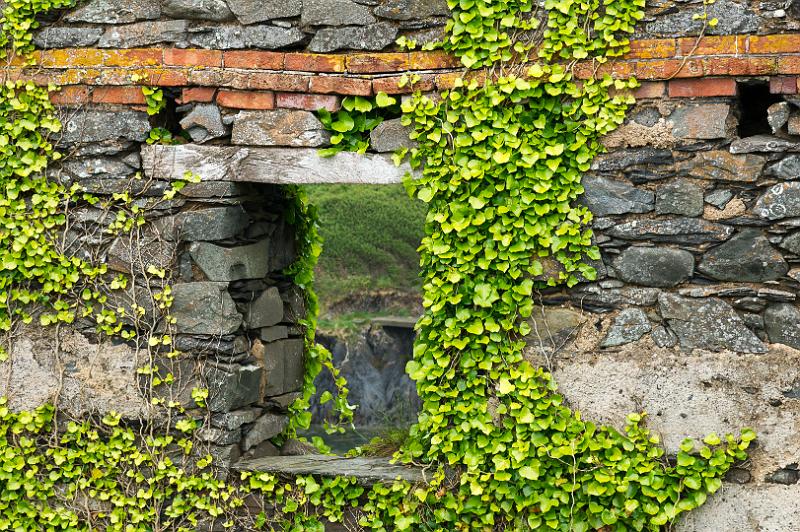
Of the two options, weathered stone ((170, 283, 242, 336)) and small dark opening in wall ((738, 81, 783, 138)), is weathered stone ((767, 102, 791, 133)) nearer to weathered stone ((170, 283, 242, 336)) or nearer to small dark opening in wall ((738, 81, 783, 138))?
small dark opening in wall ((738, 81, 783, 138))

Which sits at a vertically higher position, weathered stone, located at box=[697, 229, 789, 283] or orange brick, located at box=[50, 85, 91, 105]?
orange brick, located at box=[50, 85, 91, 105]

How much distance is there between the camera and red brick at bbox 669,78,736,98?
3.79 m

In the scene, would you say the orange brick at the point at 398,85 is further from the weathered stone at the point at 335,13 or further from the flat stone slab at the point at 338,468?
the flat stone slab at the point at 338,468

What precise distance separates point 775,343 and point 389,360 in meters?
6.93

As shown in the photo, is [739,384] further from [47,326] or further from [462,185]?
[47,326]

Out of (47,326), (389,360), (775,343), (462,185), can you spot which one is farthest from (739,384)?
(389,360)

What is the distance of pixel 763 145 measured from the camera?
3.76 m

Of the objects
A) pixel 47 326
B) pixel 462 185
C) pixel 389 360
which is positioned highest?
pixel 462 185

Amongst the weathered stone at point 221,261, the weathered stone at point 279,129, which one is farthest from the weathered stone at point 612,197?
the weathered stone at point 221,261

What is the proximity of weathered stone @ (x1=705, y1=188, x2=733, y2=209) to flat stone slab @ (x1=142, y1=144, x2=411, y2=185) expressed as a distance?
1272 millimetres

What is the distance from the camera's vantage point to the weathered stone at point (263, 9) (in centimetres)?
422

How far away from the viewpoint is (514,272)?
13.1ft

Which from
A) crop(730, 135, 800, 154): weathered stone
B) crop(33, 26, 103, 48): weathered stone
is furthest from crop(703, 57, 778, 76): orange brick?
crop(33, 26, 103, 48): weathered stone

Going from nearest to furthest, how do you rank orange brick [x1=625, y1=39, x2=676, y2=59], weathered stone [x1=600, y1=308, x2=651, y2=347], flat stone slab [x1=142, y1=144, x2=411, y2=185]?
1. orange brick [x1=625, y1=39, x2=676, y2=59]
2. weathered stone [x1=600, y1=308, x2=651, y2=347]
3. flat stone slab [x1=142, y1=144, x2=411, y2=185]
